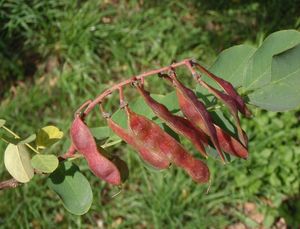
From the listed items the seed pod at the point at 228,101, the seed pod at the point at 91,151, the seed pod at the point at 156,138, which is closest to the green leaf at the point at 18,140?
the seed pod at the point at 91,151

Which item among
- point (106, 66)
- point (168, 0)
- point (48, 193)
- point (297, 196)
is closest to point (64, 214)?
point (48, 193)

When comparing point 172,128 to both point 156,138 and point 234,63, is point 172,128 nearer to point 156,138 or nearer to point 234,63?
point 156,138

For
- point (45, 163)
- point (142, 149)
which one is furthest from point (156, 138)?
point (45, 163)

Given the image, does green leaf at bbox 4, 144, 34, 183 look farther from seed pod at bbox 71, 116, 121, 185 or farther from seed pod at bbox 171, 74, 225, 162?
seed pod at bbox 171, 74, 225, 162

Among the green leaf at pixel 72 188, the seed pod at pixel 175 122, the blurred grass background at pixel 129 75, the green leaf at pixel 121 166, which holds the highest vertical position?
the seed pod at pixel 175 122

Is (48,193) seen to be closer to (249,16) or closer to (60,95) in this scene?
(60,95)

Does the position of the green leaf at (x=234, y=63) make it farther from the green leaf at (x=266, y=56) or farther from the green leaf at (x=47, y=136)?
the green leaf at (x=47, y=136)

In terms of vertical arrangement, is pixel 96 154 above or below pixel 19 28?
above
